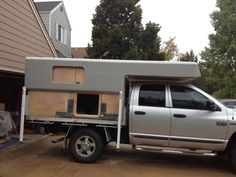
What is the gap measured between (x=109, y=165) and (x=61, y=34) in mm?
22744

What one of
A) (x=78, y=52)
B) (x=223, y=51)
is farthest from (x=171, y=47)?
(x=223, y=51)

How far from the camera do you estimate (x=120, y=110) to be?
30.6ft

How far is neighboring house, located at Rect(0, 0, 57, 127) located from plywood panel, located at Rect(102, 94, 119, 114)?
3.94 meters

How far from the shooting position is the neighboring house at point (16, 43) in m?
12.4

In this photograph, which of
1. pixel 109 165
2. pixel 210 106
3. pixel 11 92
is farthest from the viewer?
pixel 11 92

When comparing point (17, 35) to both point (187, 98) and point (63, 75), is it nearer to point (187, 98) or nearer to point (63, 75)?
point (63, 75)

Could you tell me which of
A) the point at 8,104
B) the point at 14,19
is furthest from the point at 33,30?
the point at 8,104

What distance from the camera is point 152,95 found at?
375 inches

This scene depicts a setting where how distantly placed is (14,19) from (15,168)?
19.3 feet

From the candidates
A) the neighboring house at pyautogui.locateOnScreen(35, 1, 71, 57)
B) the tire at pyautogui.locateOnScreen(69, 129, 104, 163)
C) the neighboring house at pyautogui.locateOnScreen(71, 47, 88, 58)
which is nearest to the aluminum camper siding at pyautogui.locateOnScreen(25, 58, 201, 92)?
the tire at pyautogui.locateOnScreen(69, 129, 104, 163)

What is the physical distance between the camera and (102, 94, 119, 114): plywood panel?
9531 mm

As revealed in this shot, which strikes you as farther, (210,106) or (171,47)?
(171,47)

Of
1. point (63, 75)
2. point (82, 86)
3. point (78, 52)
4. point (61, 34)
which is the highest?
point (78, 52)

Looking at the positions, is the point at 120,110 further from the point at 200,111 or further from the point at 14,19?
the point at 14,19
